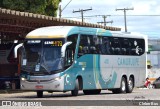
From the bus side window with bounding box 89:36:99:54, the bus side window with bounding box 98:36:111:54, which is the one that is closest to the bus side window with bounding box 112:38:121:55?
the bus side window with bounding box 98:36:111:54

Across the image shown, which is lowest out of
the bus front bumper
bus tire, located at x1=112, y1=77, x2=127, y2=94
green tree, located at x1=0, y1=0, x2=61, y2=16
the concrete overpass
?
bus tire, located at x1=112, y1=77, x2=127, y2=94

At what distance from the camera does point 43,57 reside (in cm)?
2303

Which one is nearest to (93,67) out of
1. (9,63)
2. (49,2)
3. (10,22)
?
(10,22)

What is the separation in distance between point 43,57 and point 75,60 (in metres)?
1.77

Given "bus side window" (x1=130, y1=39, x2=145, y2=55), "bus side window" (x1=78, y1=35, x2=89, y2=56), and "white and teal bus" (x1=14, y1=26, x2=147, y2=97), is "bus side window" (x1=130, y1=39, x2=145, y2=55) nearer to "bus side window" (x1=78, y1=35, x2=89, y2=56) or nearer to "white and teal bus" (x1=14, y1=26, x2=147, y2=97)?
"white and teal bus" (x1=14, y1=26, x2=147, y2=97)

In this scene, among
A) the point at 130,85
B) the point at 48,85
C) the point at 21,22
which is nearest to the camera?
the point at 48,85

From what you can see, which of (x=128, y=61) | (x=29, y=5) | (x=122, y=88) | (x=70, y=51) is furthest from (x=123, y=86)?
(x=29, y=5)

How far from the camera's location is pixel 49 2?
126ft

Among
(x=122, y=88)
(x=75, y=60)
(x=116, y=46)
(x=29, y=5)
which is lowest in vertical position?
(x=122, y=88)

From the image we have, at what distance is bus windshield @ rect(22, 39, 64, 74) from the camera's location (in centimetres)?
2291

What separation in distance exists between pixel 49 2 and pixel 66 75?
638 inches

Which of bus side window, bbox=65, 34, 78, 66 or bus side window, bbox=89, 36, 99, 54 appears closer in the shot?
bus side window, bbox=65, 34, 78, 66

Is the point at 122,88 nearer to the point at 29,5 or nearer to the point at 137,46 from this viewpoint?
the point at 137,46

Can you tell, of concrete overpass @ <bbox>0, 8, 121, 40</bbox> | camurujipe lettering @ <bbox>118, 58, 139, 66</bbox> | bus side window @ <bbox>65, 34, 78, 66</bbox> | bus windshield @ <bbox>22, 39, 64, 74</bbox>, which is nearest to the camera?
bus windshield @ <bbox>22, 39, 64, 74</bbox>
